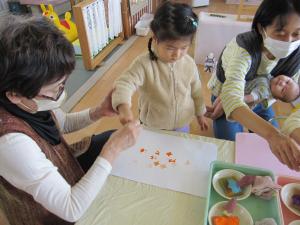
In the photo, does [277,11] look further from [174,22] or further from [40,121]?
[40,121]

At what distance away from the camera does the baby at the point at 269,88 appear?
117cm

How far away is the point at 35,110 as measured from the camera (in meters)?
0.72

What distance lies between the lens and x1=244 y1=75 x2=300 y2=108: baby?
117 centimetres

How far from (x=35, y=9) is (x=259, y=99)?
3443mm

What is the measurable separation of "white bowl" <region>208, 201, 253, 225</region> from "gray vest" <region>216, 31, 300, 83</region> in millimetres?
630

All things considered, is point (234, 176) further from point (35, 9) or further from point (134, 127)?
point (35, 9)

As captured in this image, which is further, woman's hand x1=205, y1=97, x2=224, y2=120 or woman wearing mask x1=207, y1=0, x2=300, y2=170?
woman's hand x1=205, y1=97, x2=224, y2=120

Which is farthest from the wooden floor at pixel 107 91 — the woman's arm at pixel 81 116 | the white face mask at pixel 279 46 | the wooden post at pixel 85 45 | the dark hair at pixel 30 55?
the dark hair at pixel 30 55

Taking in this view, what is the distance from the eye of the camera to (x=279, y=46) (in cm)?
99

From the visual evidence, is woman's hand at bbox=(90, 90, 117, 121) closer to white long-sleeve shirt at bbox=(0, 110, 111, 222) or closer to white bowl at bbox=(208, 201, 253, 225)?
white long-sleeve shirt at bbox=(0, 110, 111, 222)

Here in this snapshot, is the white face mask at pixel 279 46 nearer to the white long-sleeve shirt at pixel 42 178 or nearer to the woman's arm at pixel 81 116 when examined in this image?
the woman's arm at pixel 81 116

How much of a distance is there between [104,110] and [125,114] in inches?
7.1

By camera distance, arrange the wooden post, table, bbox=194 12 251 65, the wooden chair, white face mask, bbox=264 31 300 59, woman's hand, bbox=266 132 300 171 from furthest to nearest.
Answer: the wooden chair < table, bbox=194 12 251 65 < the wooden post < white face mask, bbox=264 31 300 59 < woman's hand, bbox=266 132 300 171

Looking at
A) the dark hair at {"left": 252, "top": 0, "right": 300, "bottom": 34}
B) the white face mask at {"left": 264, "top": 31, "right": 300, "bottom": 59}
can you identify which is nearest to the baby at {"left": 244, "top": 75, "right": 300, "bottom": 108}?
the white face mask at {"left": 264, "top": 31, "right": 300, "bottom": 59}
